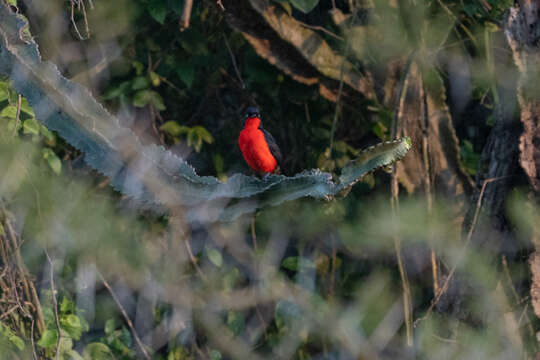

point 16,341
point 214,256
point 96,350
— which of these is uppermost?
point 16,341

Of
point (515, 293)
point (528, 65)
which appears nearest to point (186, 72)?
point (528, 65)

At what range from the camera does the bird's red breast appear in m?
3.85

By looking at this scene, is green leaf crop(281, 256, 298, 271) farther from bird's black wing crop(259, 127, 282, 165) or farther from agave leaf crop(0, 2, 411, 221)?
agave leaf crop(0, 2, 411, 221)

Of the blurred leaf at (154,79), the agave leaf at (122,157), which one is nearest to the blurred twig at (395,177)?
the blurred leaf at (154,79)

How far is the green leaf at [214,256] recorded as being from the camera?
13.6ft

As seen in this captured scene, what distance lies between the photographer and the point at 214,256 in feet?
13.7

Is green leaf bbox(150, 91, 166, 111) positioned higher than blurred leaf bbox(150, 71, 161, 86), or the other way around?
blurred leaf bbox(150, 71, 161, 86)

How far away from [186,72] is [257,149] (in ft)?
2.42

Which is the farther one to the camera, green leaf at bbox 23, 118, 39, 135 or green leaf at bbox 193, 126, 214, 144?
green leaf at bbox 193, 126, 214, 144

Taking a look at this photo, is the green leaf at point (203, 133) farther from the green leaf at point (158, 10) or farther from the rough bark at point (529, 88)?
the rough bark at point (529, 88)

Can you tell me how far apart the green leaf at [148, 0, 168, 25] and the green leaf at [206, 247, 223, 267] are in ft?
4.71

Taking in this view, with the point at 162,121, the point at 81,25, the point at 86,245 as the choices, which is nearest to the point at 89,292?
the point at 86,245

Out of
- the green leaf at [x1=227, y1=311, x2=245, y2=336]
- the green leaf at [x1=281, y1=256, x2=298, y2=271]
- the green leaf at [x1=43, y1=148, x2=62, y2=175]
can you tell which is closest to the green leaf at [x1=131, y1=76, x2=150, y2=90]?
the green leaf at [x1=43, y1=148, x2=62, y2=175]

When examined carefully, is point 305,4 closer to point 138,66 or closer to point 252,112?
point 252,112
